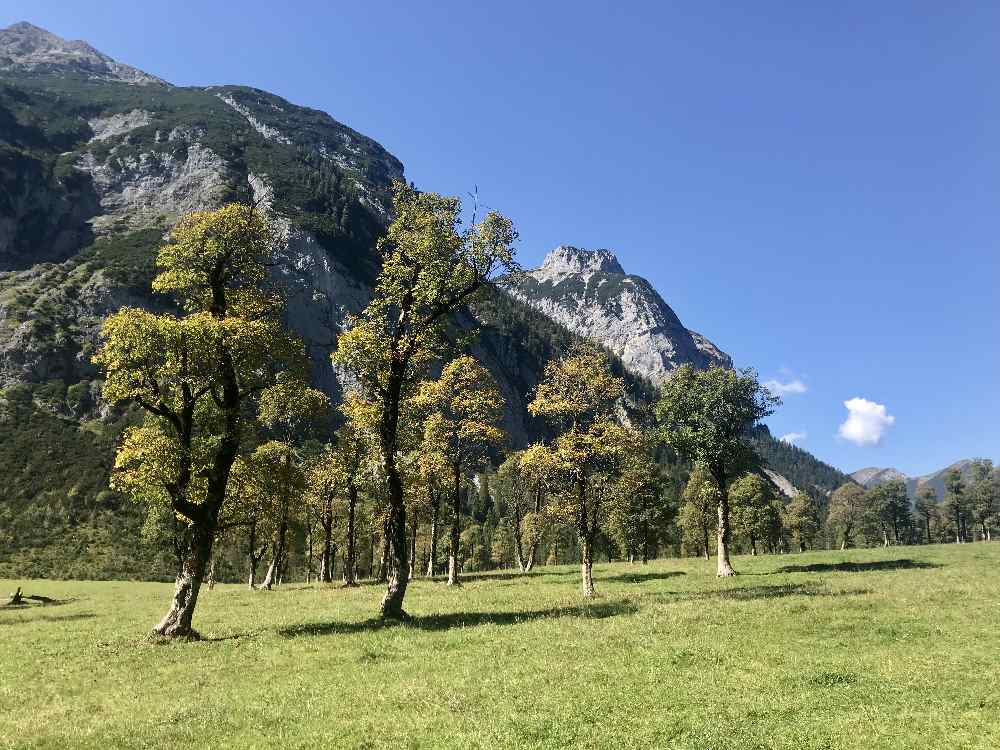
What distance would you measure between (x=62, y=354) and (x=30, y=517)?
61.0 m

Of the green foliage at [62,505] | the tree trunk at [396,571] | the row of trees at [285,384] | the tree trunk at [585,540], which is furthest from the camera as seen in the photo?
the green foliage at [62,505]

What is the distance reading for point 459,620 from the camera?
24.0 metres

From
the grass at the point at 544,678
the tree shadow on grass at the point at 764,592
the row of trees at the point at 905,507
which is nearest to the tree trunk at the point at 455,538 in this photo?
the grass at the point at 544,678

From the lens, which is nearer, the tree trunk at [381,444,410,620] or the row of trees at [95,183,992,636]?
the row of trees at [95,183,992,636]

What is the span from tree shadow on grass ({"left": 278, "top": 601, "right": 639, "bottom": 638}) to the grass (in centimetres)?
17

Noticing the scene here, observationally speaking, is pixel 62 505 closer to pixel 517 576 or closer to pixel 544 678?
pixel 517 576

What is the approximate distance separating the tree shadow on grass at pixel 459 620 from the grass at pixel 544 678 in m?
0.17

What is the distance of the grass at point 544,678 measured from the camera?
10.7 meters

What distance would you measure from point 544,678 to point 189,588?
51.4 ft

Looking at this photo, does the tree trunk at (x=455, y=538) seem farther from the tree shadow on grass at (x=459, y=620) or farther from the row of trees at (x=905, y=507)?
the row of trees at (x=905, y=507)

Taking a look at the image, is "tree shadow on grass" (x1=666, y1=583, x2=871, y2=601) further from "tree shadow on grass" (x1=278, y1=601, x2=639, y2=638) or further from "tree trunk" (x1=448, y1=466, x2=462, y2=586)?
"tree trunk" (x1=448, y1=466, x2=462, y2=586)

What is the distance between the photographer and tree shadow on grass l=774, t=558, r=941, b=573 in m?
43.0

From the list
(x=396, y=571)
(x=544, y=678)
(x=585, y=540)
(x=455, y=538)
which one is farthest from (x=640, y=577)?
(x=544, y=678)

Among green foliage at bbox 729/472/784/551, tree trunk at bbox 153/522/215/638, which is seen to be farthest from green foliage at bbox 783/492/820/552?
tree trunk at bbox 153/522/215/638
